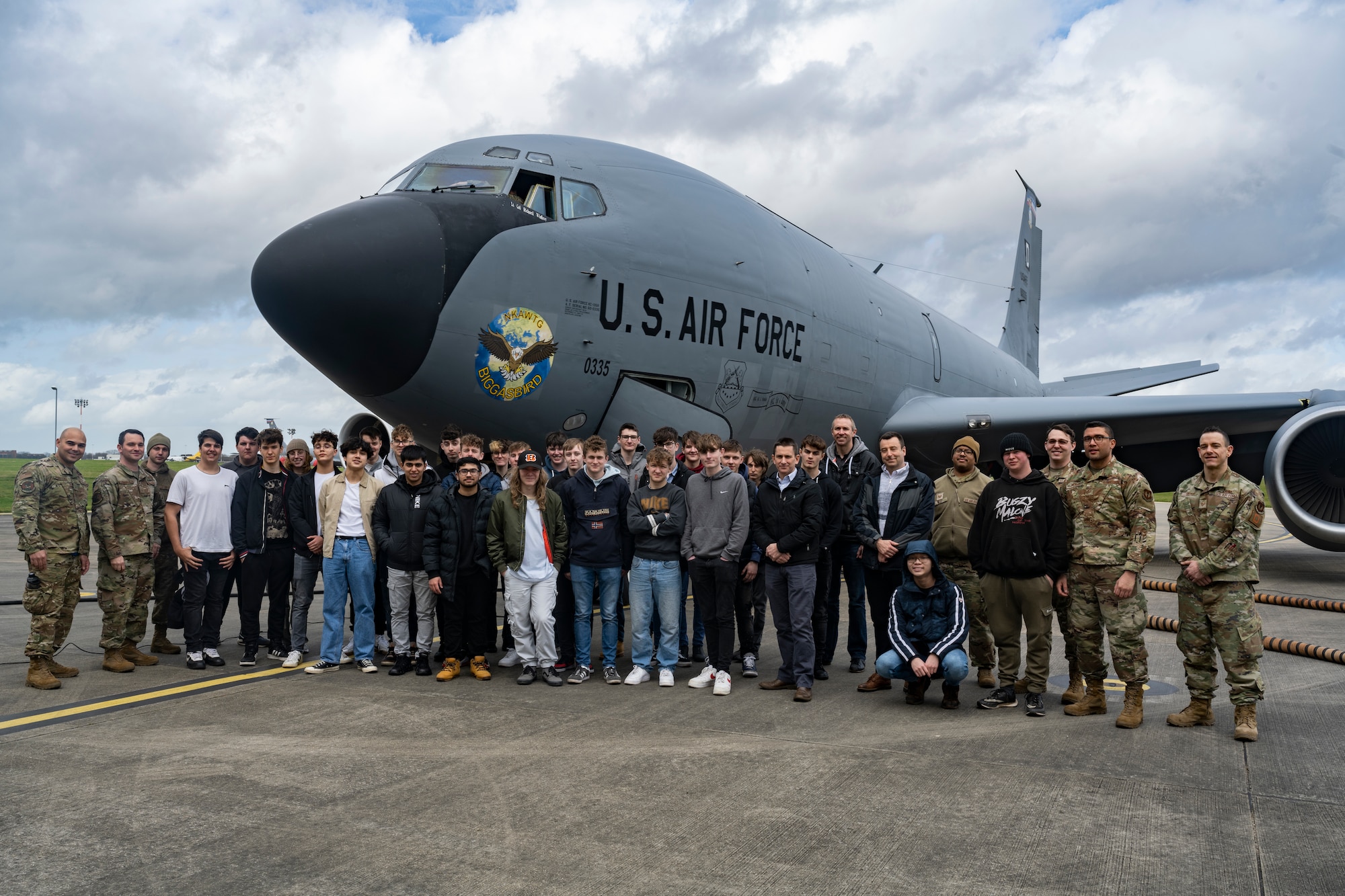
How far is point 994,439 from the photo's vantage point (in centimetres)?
1257

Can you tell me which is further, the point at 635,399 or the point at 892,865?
the point at 635,399

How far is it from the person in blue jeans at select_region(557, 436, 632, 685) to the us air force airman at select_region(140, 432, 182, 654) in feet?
11.0

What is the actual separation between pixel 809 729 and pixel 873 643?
306cm

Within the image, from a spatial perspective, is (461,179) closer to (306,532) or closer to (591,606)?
(306,532)

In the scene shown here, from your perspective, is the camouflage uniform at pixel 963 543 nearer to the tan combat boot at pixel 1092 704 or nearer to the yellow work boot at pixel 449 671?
the tan combat boot at pixel 1092 704

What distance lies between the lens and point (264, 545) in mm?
6898

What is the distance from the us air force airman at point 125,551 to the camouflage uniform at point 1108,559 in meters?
6.69

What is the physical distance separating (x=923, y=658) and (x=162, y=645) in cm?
597

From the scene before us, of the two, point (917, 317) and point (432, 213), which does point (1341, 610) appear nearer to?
point (917, 317)

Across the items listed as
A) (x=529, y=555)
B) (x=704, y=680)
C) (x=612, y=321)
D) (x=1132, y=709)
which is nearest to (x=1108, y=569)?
(x=1132, y=709)

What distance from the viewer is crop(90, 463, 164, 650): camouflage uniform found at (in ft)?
21.2

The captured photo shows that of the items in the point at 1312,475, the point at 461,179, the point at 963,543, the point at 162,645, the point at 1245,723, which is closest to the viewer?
the point at 1245,723

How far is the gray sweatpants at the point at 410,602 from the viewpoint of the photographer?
6500mm

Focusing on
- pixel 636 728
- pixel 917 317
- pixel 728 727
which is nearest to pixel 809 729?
pixel 728 727
